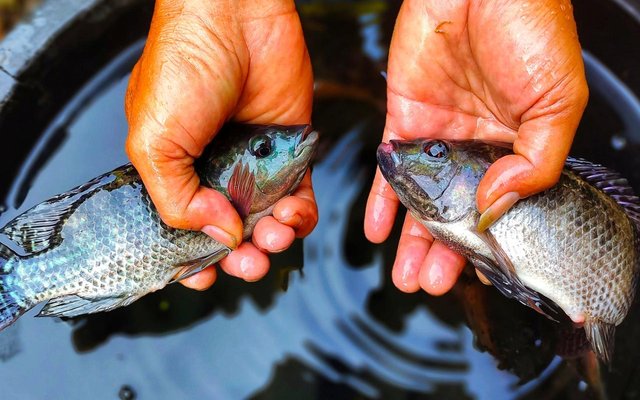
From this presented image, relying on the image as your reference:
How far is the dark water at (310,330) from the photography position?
3330 mm

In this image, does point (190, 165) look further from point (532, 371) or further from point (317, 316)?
point (532, 371)

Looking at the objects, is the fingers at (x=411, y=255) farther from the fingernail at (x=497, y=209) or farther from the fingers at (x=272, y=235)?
the fingers at (x=272, y=235)

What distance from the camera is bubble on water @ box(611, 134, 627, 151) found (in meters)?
3.52

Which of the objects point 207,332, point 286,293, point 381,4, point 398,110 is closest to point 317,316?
point 286,293

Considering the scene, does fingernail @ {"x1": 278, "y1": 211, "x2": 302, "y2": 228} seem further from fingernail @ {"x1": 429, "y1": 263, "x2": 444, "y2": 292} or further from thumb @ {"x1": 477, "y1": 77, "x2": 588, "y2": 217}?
thumb @ {"x1": 477, "y1": 77, "x2": 588, "y2": 217}

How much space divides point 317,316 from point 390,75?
1.42 meters

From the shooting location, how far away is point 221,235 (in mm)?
2732

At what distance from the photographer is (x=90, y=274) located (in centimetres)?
280

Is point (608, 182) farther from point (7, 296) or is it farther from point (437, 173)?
point (7, 296)

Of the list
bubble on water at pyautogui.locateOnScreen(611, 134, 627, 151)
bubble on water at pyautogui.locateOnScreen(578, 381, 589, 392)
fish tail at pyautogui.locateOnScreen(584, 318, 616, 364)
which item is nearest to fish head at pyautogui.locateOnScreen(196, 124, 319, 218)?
fish tail at pyautogui.locateOnScreen(584, 318, 616, 364)

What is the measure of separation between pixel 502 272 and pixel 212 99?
4.77 ft

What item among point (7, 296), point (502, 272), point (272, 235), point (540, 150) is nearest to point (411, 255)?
point (502, 272)

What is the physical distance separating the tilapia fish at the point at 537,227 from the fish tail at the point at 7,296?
5.68ft

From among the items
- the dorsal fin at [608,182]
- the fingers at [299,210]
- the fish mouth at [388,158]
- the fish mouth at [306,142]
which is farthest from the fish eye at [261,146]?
the dorsal fin at [608,182]
